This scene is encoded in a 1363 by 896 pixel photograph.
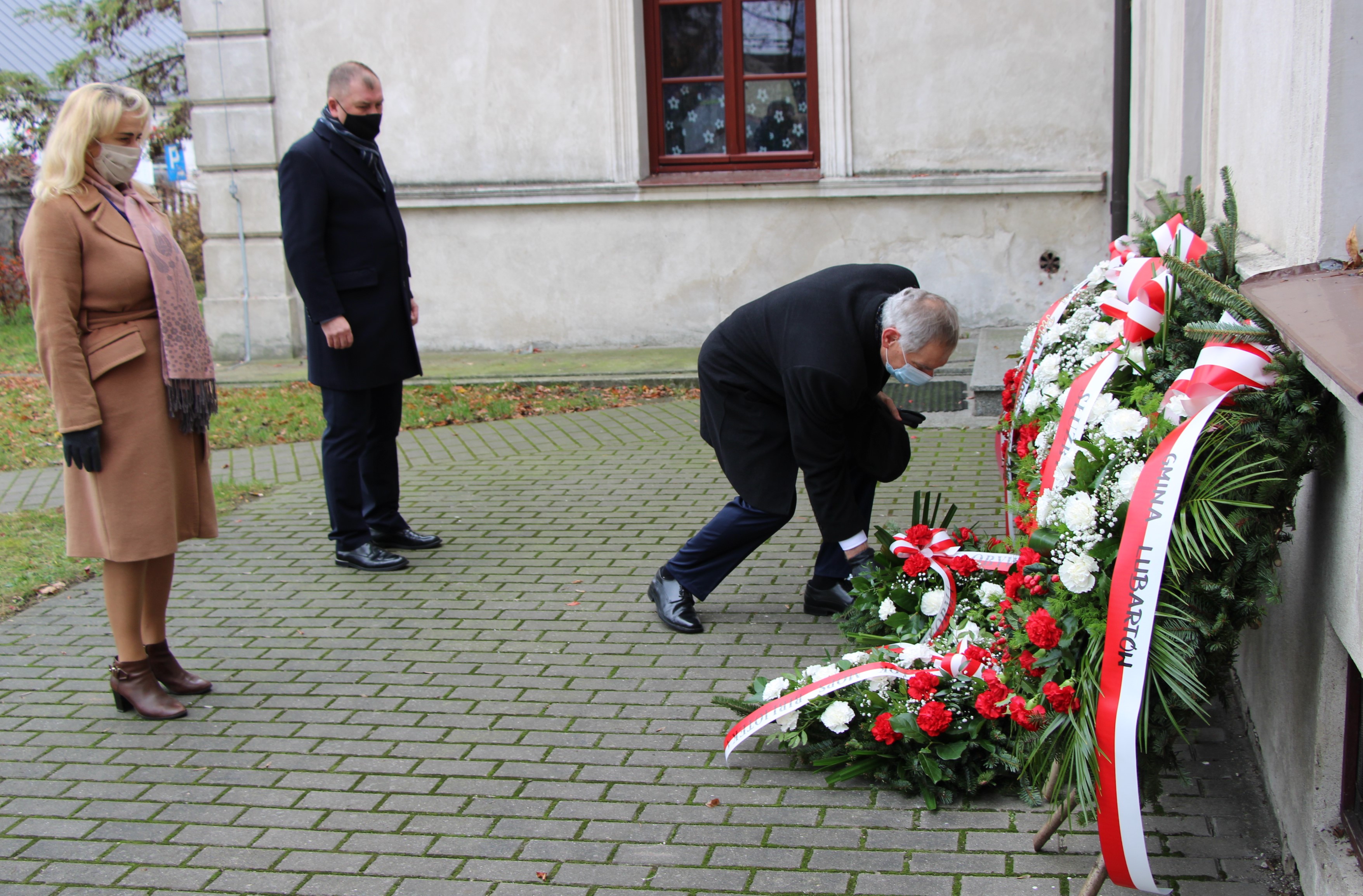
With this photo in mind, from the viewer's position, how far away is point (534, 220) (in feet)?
37.1

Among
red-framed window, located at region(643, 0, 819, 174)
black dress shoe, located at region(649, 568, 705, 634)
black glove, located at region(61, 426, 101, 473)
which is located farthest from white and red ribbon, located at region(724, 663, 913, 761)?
red-framed window, located at region(643, 0, 819, 174)

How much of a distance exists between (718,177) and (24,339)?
361 inches

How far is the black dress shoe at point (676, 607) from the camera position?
4.70 m

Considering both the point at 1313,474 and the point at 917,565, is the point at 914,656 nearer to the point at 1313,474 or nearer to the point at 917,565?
the point at 917,565

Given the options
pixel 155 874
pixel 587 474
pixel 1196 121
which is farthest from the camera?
pixel 587 474

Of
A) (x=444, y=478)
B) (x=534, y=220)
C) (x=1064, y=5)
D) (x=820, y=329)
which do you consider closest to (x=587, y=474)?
(x=444, y=478)

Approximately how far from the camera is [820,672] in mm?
3713

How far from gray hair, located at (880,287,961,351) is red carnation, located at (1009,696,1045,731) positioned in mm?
1342

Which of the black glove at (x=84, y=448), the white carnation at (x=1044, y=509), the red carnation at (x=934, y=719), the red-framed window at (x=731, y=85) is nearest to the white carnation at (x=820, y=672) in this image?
the red carnation at (x=934, y=719)

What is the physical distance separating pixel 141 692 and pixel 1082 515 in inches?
120

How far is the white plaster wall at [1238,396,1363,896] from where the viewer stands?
244cm

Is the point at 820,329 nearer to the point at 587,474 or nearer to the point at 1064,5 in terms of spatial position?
the point at 587,474

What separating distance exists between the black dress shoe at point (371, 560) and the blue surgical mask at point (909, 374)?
2643mm

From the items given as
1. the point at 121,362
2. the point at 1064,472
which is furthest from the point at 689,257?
the point at 1064,472
